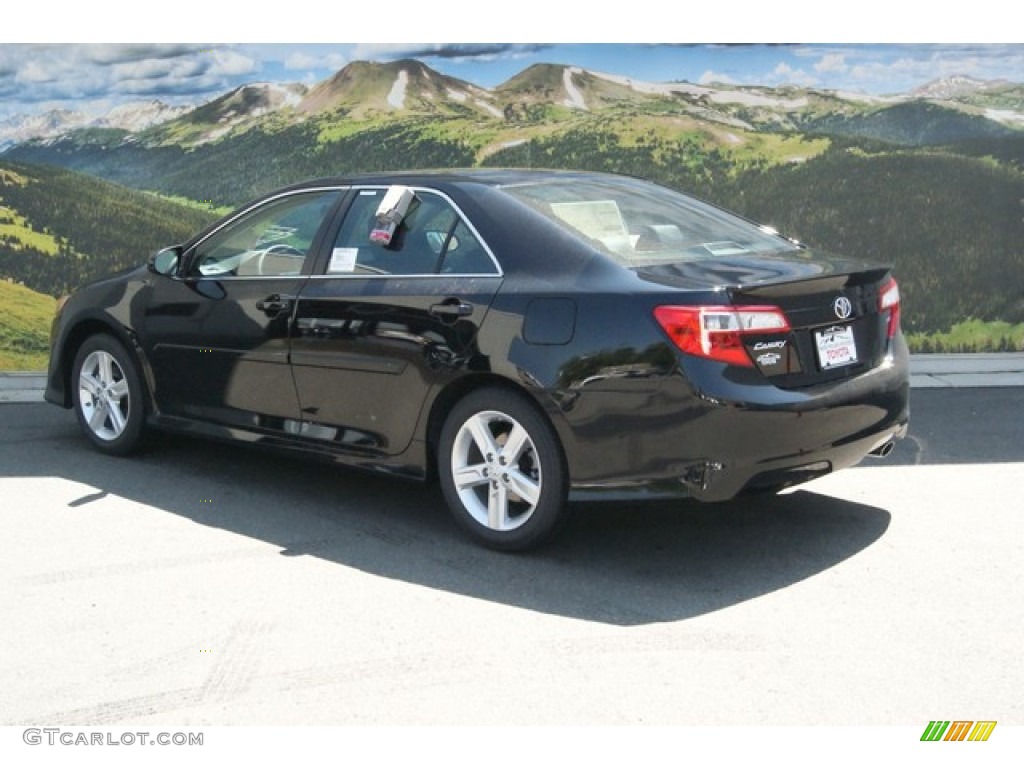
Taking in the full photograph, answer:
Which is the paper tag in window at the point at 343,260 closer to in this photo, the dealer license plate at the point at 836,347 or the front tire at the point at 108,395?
the front tire at the point at 108,395

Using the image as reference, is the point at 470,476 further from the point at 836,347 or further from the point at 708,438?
the point at 836,347

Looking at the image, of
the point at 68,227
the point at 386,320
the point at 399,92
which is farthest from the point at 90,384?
the point at 399,92

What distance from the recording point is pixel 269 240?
22.2 feet

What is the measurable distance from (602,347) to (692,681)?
1.41 metres

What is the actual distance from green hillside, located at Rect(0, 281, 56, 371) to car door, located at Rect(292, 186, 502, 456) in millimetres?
5592

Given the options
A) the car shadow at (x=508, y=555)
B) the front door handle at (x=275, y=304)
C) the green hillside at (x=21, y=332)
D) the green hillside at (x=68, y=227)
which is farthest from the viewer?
the green hillside at (x=68, y=227)

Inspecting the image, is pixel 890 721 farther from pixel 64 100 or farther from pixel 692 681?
pixel 64 100

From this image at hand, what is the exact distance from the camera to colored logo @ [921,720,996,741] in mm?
3893

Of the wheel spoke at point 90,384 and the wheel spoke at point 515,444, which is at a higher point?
the wheel spoke at point 515,444

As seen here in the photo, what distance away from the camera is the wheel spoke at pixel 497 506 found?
18.4 feet

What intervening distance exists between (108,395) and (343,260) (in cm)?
197

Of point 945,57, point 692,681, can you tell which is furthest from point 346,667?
point 945,57

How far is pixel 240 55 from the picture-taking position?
11.6m

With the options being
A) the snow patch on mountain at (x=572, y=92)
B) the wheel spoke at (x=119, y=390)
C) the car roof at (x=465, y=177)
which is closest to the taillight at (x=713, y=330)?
the car roof at (x=465, y=177)
